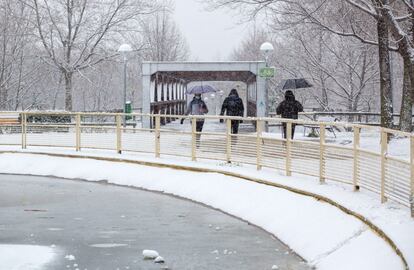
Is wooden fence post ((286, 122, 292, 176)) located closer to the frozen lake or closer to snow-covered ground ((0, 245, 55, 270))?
the frozen lake

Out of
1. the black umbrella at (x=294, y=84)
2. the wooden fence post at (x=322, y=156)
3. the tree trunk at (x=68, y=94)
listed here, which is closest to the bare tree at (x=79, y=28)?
the tree trunk at (x=68, y=94)

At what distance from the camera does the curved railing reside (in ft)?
32.9

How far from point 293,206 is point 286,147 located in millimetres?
2636

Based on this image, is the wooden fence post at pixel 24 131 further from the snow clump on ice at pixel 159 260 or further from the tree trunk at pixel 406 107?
the snow clump on ice at pixel 159 260

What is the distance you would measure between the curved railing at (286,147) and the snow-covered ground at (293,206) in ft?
0.76

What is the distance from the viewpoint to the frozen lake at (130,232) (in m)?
9.30

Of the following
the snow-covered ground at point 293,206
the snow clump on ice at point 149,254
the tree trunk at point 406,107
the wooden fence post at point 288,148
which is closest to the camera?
the snow-covered ground at point 293,206

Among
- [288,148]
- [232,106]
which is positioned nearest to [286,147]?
[288,148]

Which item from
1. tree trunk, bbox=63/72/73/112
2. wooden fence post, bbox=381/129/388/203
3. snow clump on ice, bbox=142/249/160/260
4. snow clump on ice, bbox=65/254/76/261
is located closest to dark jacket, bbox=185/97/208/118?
wooden fence post, bbox=381/129/388/203

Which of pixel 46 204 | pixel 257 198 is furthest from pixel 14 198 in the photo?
pixel 257 198

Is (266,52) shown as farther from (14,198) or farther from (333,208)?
(333,208)

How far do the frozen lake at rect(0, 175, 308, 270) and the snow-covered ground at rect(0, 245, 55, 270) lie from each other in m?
0.14

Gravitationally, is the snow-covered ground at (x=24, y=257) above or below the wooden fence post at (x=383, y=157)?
below

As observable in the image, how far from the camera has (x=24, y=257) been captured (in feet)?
30.8
